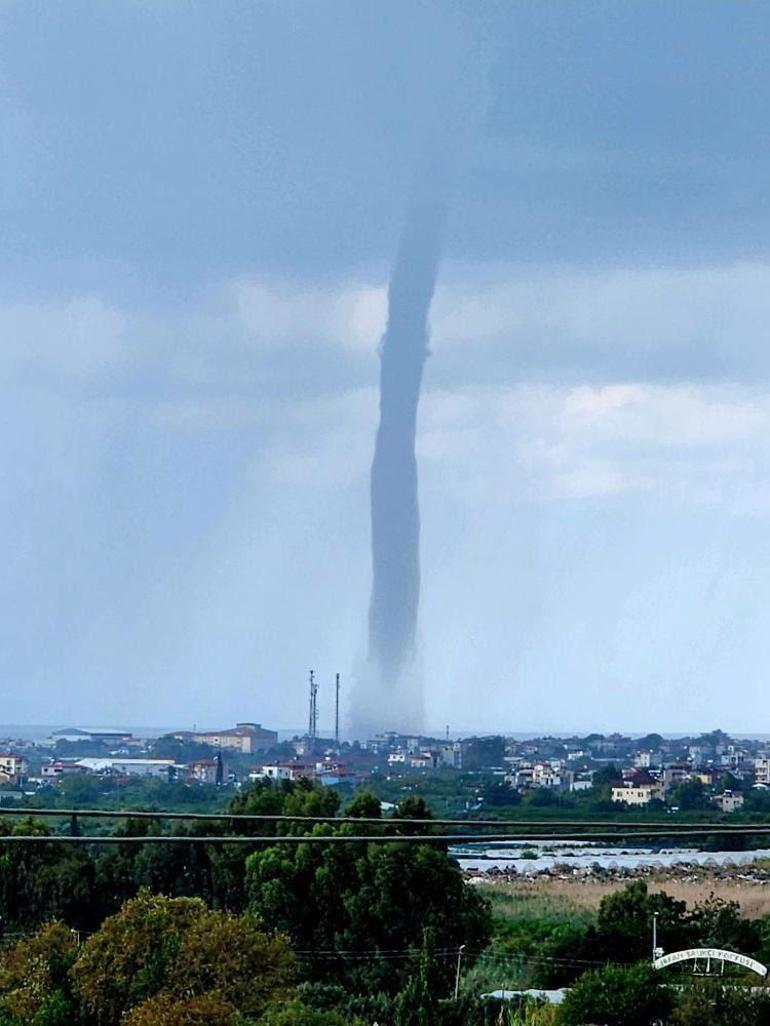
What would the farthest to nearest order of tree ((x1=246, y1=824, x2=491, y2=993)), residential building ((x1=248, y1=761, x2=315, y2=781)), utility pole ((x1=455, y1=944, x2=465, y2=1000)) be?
residential building ((x1=248, y1=761, x2=315, y2=781)), tree ((x1=246, y1=824, x2=491, y2=993)), utility pole ((x1=455, y1=944, x2=465, y2=1000))

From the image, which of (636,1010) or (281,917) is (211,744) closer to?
(281,917)

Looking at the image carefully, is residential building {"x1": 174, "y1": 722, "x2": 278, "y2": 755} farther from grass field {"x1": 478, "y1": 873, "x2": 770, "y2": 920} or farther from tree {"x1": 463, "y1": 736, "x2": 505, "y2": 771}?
grass field {"x1": 478, "y1": 873, "x2": 770, "y2": 920}

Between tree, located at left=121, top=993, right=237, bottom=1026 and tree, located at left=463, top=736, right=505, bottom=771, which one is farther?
tree, located at left=463, top=736, right=505, bottom=771

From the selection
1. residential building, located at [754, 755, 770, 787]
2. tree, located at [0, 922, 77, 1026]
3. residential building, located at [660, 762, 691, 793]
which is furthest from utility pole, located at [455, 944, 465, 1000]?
residential building, located at [754, 755, 770, 787]

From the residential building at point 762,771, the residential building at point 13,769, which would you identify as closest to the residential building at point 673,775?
the residential building at point 762,771

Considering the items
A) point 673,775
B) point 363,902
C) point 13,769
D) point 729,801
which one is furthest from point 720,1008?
point 13,769

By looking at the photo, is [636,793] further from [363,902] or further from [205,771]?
[363,902]

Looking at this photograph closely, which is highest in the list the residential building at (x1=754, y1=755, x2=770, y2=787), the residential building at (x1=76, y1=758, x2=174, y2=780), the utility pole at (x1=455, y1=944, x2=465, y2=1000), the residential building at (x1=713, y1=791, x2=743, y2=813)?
the residential building at (x1=754, y1=755, x2=770, y2=787)

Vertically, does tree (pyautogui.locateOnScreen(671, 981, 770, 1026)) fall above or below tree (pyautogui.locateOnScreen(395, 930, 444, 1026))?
above
